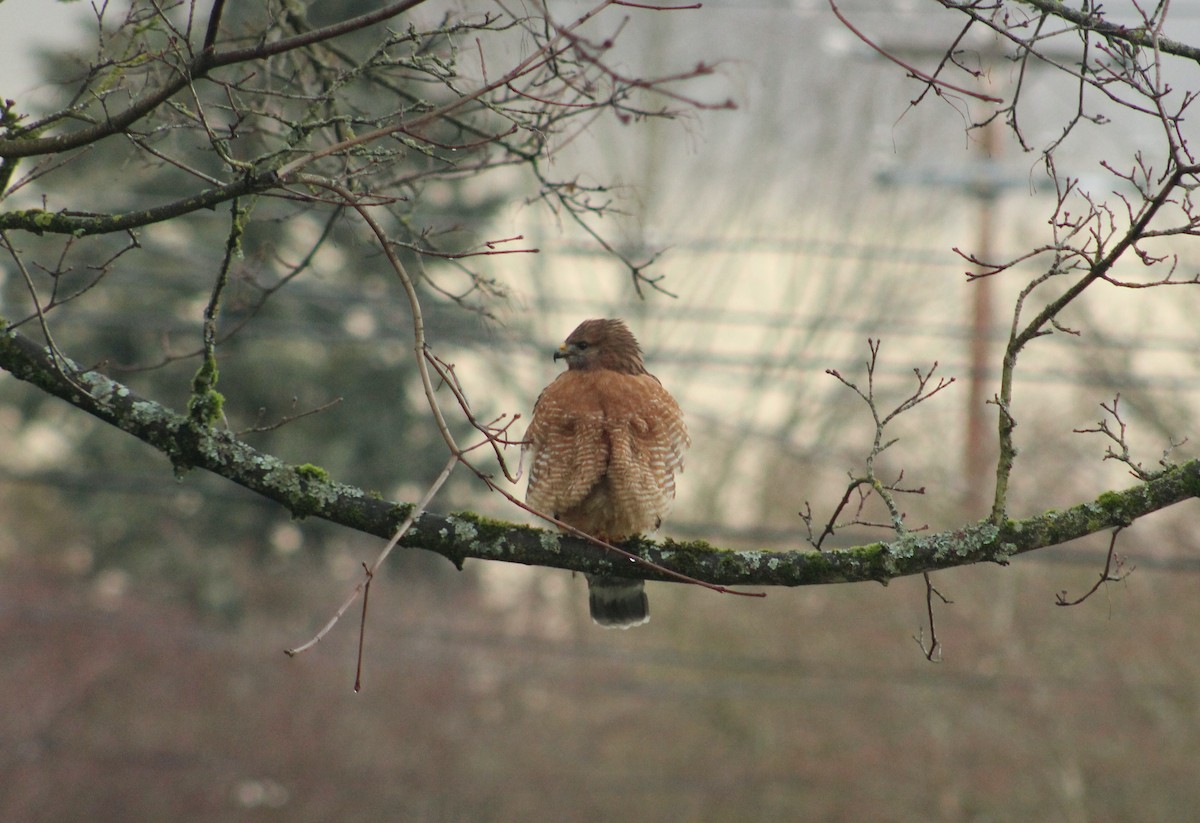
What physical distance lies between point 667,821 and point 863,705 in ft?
10.9

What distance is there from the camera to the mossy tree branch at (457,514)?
3539mm

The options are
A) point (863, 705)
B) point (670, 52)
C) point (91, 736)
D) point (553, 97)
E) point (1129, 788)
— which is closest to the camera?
point (553, 97)

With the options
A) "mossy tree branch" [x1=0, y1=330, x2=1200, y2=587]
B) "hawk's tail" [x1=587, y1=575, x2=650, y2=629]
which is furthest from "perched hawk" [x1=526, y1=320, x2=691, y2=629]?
"mossy tree branch" [x1=0, y1=330, x2=1200, y2=587]

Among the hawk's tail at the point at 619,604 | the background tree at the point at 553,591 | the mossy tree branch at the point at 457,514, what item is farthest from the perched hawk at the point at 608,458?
the background tree at the point at 553,591

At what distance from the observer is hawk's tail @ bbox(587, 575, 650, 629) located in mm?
5418

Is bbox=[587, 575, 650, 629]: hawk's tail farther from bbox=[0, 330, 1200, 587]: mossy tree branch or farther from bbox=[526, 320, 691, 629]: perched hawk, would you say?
bbox=[0, 330, 1200, 587]: mossy tree branch

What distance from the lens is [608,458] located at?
505 cm

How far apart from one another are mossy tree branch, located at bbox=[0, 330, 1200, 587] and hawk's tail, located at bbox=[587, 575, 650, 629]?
169cm

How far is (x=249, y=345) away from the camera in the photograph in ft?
60.6

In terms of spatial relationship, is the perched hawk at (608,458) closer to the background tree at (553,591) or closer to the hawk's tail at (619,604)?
the hawk's tail at (619,604)

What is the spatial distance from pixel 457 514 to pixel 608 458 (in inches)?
54.2

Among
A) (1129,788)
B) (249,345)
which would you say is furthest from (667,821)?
(249,345)

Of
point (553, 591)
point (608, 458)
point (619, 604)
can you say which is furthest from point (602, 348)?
point (553, 591)

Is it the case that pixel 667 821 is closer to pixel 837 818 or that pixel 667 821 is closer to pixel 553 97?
pixel 837 818
